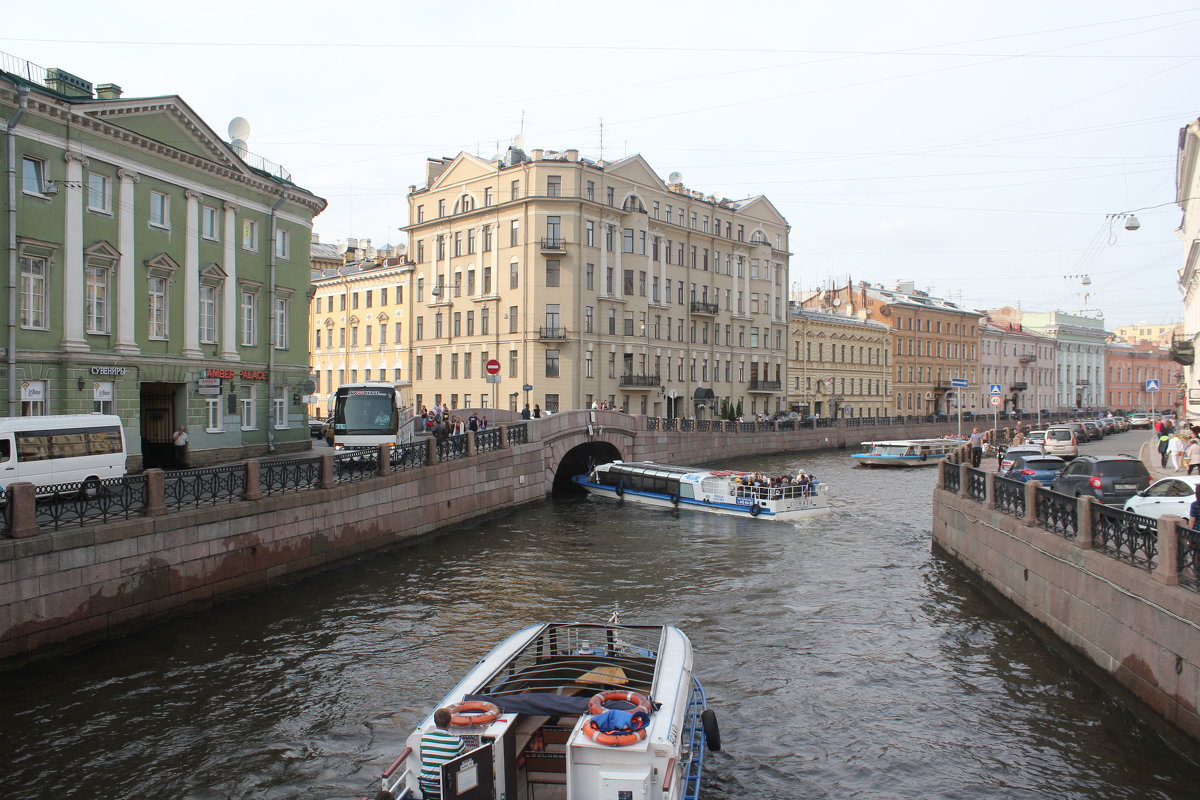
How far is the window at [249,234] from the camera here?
1236 inches

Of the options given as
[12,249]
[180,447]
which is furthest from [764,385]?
[12,249]

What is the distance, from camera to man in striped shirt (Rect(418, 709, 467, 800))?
7527 mm

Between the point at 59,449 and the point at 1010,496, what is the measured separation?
19574mm

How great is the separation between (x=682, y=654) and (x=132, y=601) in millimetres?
10331

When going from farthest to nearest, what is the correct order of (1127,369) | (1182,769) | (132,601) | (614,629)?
(1127,369) → (132,601) → (614,629) → (1182,769)

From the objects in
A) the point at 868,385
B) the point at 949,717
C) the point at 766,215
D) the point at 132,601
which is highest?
the point at 766,215

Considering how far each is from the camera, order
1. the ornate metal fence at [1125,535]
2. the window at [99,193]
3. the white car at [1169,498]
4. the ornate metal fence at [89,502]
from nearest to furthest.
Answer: the ornate metal fence at [1125,535] < the ornate metal fence at [89,502] < the white car at [1169,498] < the window at [99,193]

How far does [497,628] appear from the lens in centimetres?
1617

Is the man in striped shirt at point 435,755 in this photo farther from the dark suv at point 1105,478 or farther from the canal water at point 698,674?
the dark suv at point 1105,478

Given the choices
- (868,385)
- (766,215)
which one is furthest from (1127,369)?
(766,215)

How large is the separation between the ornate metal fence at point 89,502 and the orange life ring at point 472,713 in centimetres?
955

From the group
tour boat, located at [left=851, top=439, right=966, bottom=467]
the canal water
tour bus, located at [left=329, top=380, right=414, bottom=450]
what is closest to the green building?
tour bus, located at [left=329, top=380, right=414, bottom=450]

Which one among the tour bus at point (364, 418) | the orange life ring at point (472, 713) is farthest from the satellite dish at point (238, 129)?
the orange life ring at point (472, 713)

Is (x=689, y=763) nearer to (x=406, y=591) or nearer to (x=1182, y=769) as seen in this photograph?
(x=1182, y=769)
